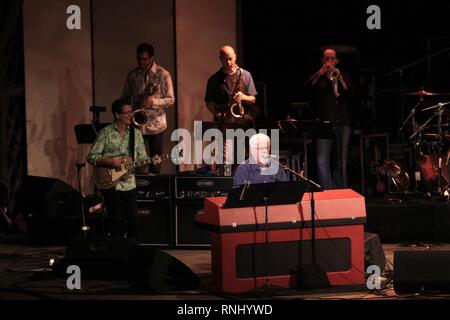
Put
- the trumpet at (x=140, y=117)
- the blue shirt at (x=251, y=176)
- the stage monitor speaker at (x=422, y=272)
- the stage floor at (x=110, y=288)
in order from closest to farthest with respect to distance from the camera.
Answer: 1. the stage monitor speaker at (x=422, y=272)
2. the stage floor at (x=110, y=288)
3. the blue shirt at (x=251, y=176)
4. the trumpet at (x=140, y=117)

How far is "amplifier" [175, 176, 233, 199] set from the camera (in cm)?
1191

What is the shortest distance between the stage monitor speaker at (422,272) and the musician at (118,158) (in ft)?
10.6

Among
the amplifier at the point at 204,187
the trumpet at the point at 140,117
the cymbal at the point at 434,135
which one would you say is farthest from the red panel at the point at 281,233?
the cymbal at the point at 434,135

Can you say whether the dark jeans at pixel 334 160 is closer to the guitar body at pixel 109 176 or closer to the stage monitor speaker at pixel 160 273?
the guitar body at pixel 109 176

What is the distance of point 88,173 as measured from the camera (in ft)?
46.2

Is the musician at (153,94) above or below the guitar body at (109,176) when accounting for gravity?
above

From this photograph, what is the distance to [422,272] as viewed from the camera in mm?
8531

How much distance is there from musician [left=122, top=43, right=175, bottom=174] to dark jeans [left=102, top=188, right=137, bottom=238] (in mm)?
1848

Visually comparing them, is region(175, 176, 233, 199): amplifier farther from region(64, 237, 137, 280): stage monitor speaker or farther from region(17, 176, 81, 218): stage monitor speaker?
region(64, 237, 137, 280): stage monitor speaker

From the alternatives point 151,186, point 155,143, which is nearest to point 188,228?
point 151,186

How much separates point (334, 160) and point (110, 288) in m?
4.17

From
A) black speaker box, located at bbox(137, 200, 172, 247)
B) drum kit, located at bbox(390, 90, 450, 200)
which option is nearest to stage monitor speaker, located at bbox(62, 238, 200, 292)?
black speaker box, located at bbox(137, 200, 172, 247)

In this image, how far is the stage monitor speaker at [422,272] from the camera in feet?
27.9

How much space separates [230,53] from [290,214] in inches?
128
